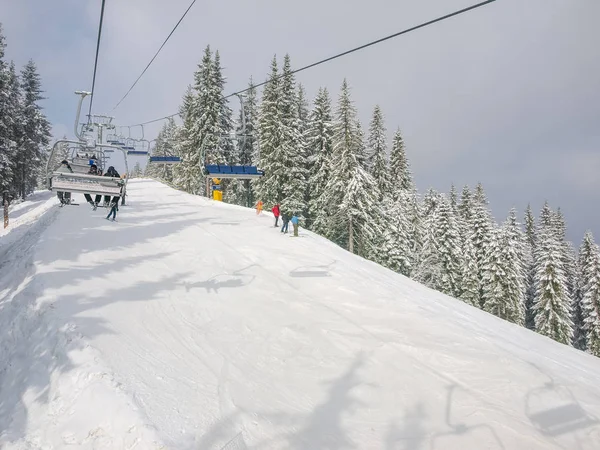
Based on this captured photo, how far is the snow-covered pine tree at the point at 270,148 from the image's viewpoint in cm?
3697

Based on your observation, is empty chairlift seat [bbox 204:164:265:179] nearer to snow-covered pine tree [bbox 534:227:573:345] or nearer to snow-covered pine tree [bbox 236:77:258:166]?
snow-covered pine tree [bbox 236:77:258:166]

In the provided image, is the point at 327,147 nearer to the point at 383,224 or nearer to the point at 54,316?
the point at 383,224

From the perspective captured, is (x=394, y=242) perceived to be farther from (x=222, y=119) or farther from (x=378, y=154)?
(x=222, y=119)

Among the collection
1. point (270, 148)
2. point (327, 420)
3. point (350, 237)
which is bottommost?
point (350, 237)

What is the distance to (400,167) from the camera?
4900 cm

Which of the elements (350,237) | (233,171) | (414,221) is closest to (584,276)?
(414,221)

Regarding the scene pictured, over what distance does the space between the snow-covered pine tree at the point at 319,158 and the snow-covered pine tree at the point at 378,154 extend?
8277 millimetres

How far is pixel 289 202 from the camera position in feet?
119

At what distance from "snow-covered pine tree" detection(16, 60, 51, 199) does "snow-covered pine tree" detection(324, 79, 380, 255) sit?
39491 mm

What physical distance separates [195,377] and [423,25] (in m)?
6.71

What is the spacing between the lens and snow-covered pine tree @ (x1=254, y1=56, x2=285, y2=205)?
37.0 meters

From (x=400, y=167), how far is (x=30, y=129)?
1989 inches

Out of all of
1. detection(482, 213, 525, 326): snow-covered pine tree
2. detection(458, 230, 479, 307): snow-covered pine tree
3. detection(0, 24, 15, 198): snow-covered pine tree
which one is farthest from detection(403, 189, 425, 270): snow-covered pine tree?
detection(0, 24, 15, 198): snow-covered pine tree

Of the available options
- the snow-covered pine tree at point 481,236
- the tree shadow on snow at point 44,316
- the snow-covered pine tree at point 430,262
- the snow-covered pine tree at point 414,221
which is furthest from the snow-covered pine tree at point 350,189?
the tree shadow on snow at point 44,316
